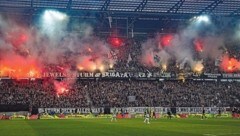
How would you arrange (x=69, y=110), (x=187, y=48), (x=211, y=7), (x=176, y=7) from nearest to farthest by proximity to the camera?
1. (x=69, y=110)
2. (x=176, y=7)
3. (x=211, y=7)
4. (x=187, y=48)

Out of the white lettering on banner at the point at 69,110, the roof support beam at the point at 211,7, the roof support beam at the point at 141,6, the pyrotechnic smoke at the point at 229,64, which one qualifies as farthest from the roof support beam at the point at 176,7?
the white lettering on banner at the point at 69,110

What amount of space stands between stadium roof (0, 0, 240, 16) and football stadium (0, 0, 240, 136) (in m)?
0.18

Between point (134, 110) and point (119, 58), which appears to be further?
point (119, 58)

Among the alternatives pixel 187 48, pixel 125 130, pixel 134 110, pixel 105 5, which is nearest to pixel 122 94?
pixel 134 110

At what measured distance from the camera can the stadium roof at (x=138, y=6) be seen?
75.1m

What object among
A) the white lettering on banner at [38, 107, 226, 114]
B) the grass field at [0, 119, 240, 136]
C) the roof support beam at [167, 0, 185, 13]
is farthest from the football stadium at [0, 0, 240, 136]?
the grass field at [0, 119, 240, 136]

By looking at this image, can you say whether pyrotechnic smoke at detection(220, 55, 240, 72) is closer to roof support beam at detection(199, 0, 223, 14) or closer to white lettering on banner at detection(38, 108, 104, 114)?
roof support beam at detection(199, 0, 223, 14)

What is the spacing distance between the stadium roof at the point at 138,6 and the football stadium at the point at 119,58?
0.60ft

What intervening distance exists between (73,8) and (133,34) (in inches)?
693

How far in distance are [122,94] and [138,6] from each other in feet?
54.9

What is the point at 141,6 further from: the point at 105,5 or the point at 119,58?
the point at 119,58

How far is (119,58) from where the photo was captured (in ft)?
289

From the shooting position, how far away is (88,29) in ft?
286

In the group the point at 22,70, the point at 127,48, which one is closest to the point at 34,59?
the point at 22,70
